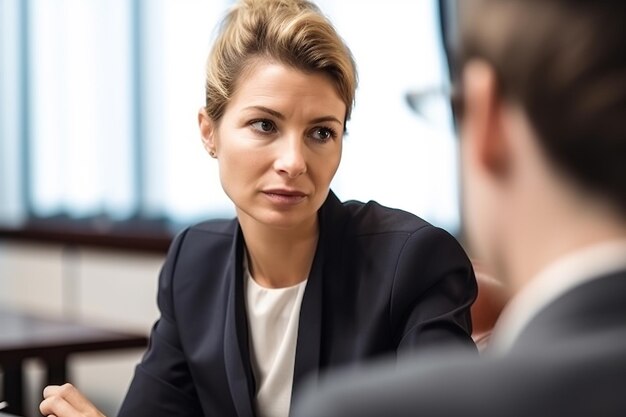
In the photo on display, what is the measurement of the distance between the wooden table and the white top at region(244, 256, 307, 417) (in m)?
1.27

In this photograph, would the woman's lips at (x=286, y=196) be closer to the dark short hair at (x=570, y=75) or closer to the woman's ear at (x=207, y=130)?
the woman's ear at (x=207, y=130)

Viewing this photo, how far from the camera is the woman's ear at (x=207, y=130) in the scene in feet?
6.04

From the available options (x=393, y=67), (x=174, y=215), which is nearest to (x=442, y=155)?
(x=393, y=67)

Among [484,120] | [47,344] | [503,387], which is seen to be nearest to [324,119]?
[484,120]

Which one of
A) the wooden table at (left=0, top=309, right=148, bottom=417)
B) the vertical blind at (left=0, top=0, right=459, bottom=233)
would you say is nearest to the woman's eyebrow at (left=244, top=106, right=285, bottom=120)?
the wooden table at (left=0, top=309, right=148, bottom=417)

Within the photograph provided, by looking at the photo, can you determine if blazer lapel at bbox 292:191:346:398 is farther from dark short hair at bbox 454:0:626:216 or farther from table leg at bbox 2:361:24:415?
table leg at bbox 2:361:24:415

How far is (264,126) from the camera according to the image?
66.9 inches

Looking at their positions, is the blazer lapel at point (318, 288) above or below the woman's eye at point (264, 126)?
below

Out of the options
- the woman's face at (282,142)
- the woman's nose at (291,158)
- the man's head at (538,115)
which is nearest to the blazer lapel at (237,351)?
the woman's face at (282,142)

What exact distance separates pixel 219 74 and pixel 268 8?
5.6 inches

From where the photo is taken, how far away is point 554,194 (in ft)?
2.49

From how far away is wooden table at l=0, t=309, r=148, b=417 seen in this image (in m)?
2.94

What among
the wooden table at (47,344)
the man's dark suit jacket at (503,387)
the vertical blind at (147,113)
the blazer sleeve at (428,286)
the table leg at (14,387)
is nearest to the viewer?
the man's dark suit jacket at (503,387)

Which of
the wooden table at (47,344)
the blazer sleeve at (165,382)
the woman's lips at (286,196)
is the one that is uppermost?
the woman's lips at (286,196)
